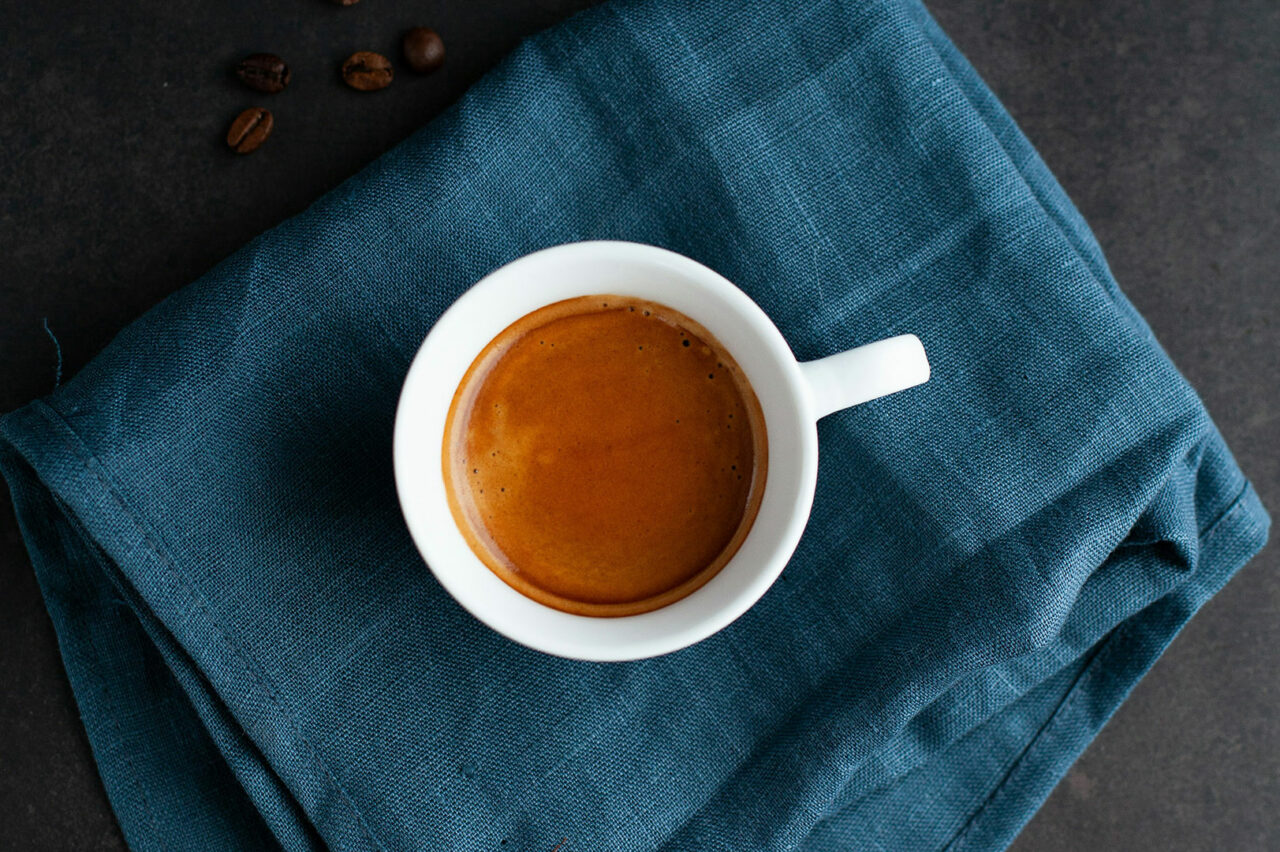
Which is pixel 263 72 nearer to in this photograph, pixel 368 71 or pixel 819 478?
pixel 368 71

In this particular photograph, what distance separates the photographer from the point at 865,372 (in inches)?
33.5

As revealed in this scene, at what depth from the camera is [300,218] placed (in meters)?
1.02

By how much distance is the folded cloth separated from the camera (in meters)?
1.00

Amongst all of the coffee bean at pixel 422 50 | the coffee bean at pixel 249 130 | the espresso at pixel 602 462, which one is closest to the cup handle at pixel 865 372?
the espresso at pixel 602 462

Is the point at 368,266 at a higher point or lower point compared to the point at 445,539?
higher

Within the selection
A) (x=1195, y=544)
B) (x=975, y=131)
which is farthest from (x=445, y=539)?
(x=1195, y=544)

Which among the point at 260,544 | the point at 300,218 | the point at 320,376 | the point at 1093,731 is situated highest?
the point at 300,218

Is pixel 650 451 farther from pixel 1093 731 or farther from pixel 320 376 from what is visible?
pixel 1093 731

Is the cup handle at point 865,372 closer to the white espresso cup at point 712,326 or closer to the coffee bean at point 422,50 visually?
the white espresso cup at point 712,326

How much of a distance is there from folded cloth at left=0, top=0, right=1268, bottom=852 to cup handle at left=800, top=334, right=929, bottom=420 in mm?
161

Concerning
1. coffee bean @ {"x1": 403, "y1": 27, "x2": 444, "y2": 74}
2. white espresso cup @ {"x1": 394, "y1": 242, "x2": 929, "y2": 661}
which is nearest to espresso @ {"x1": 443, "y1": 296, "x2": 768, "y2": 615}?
white espresso cup @ {"x1": 394, "y1": 242, "x2": 929, "y2": 661}

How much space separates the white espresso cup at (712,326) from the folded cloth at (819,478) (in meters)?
0.15

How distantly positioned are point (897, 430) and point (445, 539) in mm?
494

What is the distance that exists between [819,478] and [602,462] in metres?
0.25
